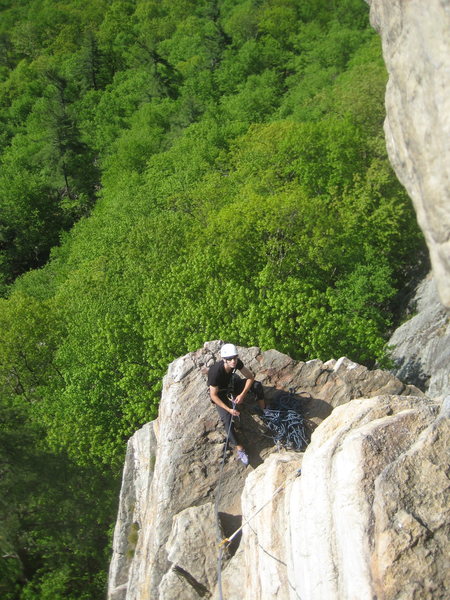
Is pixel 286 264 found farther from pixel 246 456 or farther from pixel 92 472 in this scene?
pixel 246 456

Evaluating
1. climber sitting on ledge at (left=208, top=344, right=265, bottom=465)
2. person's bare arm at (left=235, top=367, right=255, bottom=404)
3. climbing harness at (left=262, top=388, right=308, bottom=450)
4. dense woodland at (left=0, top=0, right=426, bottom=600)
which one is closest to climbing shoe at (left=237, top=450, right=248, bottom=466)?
climber sitting on ledge at (left=208, top=344, right=265, bottom=465)

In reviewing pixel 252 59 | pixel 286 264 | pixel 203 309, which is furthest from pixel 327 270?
pixel 252 59

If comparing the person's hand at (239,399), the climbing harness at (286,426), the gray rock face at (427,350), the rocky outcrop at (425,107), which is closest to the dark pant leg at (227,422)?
the person's hand at (239,399)

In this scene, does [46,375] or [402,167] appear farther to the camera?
[46,375]

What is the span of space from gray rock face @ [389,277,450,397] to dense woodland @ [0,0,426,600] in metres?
1.34

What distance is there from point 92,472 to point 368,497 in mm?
15838

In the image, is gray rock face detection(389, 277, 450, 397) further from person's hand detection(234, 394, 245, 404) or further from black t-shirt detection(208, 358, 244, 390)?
black t-shirt detection(208, 358, 244, 390)

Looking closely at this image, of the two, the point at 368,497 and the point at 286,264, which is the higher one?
the point at 368,497

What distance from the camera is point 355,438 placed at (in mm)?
8266

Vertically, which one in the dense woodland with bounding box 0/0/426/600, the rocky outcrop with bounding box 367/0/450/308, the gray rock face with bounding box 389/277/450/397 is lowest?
the gray rock face with bounding box 389/277/450/397

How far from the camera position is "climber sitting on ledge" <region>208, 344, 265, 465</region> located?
1136cm

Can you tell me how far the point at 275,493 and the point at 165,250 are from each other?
2363 cm

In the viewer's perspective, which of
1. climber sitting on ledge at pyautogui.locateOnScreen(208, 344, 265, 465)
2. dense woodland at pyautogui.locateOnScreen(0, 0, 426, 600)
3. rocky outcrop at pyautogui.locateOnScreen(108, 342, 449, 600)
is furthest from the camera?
dense woodland at pyautogui.locateOnScreen(0, 0, 426, 600)

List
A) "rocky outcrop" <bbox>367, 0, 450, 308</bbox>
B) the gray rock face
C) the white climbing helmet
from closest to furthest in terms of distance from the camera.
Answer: "rocky outcrop" <bbox>367, 0, 450, 308</bbox> < the white climbing helmet < the gray rock face
